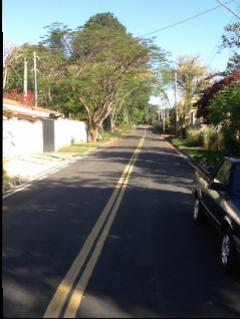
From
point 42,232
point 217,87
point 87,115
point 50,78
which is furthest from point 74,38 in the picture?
point 42,232

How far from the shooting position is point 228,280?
7352 millimetres

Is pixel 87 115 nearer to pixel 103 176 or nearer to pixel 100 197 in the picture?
pixel 103 176

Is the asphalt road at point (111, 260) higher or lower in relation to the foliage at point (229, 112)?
lower

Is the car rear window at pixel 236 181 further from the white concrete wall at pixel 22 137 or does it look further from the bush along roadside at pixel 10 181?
the white concrete wall at pixel 22 137

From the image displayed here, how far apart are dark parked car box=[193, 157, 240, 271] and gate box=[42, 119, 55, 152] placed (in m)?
28.9

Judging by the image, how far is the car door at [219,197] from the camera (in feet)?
28.9

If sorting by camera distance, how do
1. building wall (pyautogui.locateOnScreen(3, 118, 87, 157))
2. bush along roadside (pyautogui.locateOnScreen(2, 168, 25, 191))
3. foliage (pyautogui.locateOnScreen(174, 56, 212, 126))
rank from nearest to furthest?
1. bush along roadside (pyautogui.locateOnScreen(2, 168, 25, 191))
2. building wall (pyautogui.locateOnScreen(3, 118, 87, 157))
3. foliage (pyautogui.locateOnScreen(174, 56, 212, 126))

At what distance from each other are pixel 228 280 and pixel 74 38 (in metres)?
42.6

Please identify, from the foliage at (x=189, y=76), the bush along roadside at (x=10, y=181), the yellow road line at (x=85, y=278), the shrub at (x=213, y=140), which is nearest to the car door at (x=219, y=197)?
the yellow road line at (x=85, y=278)

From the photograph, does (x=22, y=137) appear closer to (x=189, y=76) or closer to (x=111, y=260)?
(x=111, y=260)

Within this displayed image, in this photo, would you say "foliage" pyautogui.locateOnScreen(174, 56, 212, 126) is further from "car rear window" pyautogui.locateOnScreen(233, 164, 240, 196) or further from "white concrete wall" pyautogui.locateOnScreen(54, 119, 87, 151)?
"car rear window" pyautogui.locateOnScreen(233, 164, 240, 196)

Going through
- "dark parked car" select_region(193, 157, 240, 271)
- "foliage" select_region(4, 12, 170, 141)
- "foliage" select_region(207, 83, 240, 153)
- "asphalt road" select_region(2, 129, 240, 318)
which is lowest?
"asphalt road" select_region(2, 129, 240, 318)

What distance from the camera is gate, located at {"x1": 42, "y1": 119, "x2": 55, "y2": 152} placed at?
3962cm

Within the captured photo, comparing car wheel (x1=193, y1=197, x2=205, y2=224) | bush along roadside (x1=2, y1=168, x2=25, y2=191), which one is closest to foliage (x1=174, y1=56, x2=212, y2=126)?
bush along roadside (x1=2, y1=168, x2=25, y2=191)
